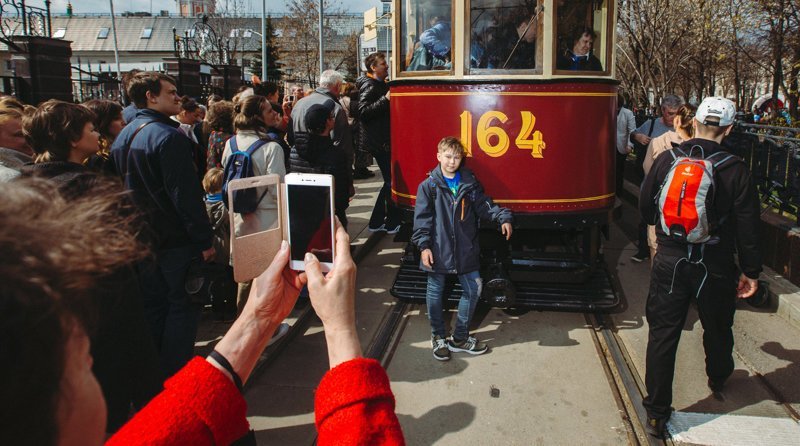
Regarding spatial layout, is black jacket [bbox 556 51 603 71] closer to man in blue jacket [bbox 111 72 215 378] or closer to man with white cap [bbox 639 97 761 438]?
man with white cap [bbox 639 97 761 438]

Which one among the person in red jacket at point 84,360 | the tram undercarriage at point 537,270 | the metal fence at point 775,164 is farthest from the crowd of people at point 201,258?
the metal fence at point 775,164

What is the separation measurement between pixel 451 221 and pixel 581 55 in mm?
1873

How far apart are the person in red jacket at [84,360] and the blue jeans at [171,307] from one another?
2469 millimetres

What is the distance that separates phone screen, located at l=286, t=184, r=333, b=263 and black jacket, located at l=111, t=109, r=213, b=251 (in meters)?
2.18

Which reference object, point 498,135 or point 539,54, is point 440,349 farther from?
point 539,54

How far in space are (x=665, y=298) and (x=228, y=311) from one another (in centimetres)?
319

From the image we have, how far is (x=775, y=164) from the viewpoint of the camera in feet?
21.7

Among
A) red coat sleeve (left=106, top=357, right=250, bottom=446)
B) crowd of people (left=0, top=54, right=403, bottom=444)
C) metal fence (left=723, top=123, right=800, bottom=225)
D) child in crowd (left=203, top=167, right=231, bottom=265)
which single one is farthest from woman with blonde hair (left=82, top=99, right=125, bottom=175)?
metal fence (left=723, top=123, right=800, bottom=225)

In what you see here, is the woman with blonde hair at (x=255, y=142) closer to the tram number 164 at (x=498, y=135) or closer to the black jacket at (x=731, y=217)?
the tram number 164 at (x=498, y=135)

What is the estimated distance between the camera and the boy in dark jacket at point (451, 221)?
4.18m

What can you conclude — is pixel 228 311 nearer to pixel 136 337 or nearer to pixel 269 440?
pixel 269 440

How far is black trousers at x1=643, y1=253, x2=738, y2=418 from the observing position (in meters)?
3.23

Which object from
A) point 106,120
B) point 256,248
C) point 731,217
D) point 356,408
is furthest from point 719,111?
point 106,120

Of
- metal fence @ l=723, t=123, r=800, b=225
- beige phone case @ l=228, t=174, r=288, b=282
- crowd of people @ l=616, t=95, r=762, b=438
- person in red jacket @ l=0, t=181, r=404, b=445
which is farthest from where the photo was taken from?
metal fence @ l=723, t=123, r=800, b=225
